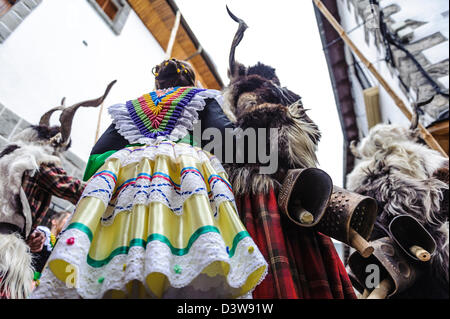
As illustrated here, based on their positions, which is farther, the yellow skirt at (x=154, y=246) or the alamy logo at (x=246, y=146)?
the alamy logo at (x=246, y=146)

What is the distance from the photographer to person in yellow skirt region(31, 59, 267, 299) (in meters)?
0.62

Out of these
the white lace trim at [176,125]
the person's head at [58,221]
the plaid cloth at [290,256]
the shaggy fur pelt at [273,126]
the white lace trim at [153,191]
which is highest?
the white lace trim at [176,125]

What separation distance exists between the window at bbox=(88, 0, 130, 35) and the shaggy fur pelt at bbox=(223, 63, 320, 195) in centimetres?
338

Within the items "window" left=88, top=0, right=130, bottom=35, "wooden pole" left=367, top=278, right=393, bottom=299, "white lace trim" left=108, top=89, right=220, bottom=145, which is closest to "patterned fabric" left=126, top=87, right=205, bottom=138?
"white lace trim" left=108, top=89, right=220, bottom=145

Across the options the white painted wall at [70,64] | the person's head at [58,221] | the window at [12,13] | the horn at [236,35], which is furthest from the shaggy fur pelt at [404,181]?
the window at [12,13]

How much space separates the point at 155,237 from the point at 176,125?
0.63m

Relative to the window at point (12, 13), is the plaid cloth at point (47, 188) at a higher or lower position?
lower

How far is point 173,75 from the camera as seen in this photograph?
5.21 ft

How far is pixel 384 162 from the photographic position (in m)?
2.00

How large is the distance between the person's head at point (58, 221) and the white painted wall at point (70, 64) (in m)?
0.68

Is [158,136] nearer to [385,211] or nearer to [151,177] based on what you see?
[151,177]

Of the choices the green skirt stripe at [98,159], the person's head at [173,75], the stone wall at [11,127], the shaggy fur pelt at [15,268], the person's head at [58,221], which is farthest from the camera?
the person's head at [58,221]

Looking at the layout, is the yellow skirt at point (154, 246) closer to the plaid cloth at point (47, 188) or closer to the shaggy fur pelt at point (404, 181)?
the plaid cloth at point (47, 188)

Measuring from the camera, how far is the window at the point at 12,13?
2.34 metres
